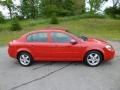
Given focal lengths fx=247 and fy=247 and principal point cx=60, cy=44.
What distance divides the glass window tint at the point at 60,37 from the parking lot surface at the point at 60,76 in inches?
41.3

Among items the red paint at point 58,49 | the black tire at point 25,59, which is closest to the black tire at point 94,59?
the red paint at point 58,49

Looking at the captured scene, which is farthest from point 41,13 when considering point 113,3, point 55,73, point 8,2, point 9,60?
point 55,73

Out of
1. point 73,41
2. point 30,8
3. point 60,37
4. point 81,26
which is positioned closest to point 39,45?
point 60,37

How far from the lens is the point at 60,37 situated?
10156mm

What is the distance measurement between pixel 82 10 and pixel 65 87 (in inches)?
1277

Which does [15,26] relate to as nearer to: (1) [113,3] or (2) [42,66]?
(1) [113,3]

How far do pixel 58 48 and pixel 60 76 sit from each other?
1.48 m

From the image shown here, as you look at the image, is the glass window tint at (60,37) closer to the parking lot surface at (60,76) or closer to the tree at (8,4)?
the parking lot surface at (60,76)

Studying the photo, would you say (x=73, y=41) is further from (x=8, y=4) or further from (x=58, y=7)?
(x=8, y=4)

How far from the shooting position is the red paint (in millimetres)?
9891

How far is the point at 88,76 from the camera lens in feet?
28.9

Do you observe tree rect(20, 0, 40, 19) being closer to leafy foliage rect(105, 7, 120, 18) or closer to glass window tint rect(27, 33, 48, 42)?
leafy foliage rect(105, 7, 120, 18)

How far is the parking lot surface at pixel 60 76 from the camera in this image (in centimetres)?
Answer: 802

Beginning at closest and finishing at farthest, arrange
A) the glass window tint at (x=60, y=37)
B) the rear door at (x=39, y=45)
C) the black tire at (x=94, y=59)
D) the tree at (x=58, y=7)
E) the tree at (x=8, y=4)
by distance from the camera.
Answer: the black tire at (x=94, y=59) < the glass window tint at (x=60, y=37) < the rear door at (x=39, y=45) < the tree at (x=58, y=7) < the tree at (x=8, y=4)
